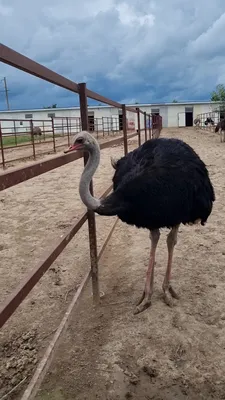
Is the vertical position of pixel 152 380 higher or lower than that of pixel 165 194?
lower

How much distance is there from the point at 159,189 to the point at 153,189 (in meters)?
0.04

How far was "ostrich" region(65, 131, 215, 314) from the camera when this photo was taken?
2736 millimetres

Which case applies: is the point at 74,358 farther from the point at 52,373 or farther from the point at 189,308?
the point at 189,308

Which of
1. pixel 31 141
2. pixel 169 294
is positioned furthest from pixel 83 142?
pixel 31 141

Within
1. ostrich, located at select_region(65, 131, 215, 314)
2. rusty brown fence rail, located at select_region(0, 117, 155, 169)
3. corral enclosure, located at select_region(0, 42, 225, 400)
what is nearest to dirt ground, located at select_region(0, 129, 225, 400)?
corral enclosure, located at select_region(0, 42, 225, 400)

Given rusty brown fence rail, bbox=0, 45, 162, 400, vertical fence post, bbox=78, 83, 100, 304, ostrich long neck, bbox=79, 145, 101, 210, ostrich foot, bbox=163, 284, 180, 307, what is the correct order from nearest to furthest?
1. rusty brown fence rail, bbox=0, 45, 162, 400
2. ostrich long neck, bbox=79, 145, 101, 210
3. vertical fence post, bbox=78, 83, 100, 304
4. ostrich foot, bbox=163, 284, 180, 307

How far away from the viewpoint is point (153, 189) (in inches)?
108

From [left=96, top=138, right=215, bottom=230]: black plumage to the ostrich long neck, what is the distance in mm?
61

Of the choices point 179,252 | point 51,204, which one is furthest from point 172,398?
point 51,204

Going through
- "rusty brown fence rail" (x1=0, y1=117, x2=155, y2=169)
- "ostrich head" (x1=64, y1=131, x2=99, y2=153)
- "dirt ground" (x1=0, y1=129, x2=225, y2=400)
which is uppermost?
"ostrich head" (x1=64, y1=131, x2=99, y2=153)

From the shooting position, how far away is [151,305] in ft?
10.1

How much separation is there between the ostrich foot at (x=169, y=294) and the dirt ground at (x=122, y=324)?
0.05 metres

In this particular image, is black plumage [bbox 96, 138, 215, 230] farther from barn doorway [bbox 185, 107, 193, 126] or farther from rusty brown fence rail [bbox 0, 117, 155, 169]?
barn doorway [bbox 185, 107, 193, 126]

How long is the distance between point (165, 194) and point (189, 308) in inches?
34.5
